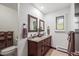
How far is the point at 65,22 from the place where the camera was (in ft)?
4.37

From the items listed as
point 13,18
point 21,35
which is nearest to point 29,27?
point 21,35

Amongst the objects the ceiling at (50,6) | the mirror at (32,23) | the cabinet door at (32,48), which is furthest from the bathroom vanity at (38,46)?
the ceiling at (50,6)

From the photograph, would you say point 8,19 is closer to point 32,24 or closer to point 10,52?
point 32,24

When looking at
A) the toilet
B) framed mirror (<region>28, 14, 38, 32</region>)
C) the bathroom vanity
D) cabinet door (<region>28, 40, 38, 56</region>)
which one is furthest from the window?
the toilet

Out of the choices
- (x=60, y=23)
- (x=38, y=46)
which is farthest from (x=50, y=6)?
(x=38, y=46)

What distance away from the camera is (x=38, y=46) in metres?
1.31

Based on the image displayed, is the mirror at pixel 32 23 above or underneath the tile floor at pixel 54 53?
above

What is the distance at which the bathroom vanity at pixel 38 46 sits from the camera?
129cm

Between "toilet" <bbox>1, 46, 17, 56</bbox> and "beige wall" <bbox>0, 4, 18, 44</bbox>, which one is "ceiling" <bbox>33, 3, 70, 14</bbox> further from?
"toilet" <bbox>1, 46, 17, 56</bbox>

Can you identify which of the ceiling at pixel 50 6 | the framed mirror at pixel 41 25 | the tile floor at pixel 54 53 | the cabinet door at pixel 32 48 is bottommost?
the tile floor at pixel 54 53

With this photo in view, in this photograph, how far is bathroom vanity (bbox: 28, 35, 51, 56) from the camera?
1.29 meters

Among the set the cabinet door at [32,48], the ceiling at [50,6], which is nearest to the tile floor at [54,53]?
the cabinet door at [32,48]

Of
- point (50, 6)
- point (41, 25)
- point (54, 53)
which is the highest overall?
point (50, 6)

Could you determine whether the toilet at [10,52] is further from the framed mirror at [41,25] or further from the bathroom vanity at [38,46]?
the framed mirror at [41,25]
